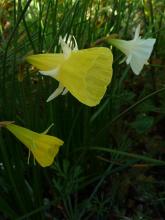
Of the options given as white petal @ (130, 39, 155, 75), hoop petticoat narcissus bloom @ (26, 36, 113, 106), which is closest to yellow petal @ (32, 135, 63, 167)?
hoop petticoat narcissus bloom @ (26, 36, 113, 106)

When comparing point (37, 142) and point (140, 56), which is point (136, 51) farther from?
point (37, 142)

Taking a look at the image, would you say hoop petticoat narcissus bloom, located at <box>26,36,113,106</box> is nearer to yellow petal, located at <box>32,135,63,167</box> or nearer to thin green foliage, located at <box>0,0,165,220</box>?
yellow petal, located at <box>32,135,63,167</box>

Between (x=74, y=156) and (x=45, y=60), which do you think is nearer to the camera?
Result: (x=45, y=60)

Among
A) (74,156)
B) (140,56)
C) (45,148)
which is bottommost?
(74,156)

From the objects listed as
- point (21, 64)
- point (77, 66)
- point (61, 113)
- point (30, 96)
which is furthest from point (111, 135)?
point (77, 66)

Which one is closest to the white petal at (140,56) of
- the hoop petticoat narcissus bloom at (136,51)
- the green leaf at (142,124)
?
the hoop petticoat narcissus bloom at (136,51)

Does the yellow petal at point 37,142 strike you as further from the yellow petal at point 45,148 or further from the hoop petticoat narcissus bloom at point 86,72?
the hoop petticoat narcissus bloom at point 86,72

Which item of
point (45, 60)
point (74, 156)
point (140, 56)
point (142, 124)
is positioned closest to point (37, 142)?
point (45, 60)
